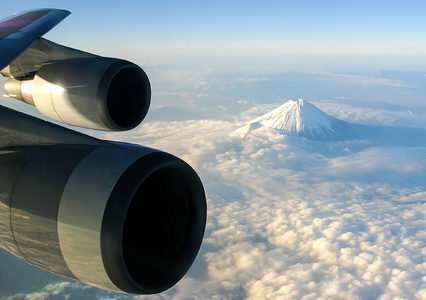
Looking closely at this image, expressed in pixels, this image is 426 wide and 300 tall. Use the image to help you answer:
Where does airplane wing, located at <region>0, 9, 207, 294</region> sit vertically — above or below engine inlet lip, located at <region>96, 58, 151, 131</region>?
below

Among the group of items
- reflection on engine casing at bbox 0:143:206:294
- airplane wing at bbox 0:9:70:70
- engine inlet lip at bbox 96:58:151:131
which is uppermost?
airplane wing at bbox 0:9:70:70

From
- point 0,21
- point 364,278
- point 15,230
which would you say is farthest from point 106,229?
point 364,278

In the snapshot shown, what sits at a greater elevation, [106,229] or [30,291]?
[106,229]

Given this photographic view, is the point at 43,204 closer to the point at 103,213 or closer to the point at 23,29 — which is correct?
the point at 103,213

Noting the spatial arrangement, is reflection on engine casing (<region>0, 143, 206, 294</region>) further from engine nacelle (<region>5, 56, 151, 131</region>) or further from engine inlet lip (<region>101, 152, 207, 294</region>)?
engine nacelle (<region>5, 56, 151, 131</region>)

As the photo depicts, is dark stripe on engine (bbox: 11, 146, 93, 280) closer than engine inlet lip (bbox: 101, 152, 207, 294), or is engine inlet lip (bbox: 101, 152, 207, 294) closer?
engine inlet lip (bbox: 101, 152, 207, 294)

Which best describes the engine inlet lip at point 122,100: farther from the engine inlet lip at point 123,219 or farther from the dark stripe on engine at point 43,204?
the engine inlet lip at point 123,219

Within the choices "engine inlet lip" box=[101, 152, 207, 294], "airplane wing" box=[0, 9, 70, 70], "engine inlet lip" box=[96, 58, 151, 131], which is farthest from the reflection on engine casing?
"engine inlet lip" box=[96, 58, 151, 131]

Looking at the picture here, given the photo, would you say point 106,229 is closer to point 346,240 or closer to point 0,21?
point 0,21
